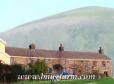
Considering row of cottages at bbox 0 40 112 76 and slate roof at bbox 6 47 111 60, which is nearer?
row of cottages at bbox 0 40 112 76

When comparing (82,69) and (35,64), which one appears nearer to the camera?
(35,64)

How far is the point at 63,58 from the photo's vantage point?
316 ft

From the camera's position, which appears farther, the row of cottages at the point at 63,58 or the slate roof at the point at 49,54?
the slate roof at the point at 49,54

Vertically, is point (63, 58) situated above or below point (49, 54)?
below

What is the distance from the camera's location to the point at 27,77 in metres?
63.3

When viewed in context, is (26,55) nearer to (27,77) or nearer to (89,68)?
(89,68)

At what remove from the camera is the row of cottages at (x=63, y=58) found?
86.8m

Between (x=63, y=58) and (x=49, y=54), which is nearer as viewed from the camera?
(x=49, y=54)

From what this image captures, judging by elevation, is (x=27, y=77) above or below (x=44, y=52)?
below

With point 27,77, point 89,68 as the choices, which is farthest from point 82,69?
point 27,77

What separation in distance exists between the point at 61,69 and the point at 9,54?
12.8m

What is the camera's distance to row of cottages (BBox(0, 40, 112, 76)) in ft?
285

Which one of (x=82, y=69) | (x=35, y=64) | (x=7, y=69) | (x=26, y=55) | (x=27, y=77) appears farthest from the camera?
(x=82, y=69)

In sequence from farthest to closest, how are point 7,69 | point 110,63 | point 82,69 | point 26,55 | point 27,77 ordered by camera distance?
1. point 110,63
2. point 82,69
3. point 26,55
4. point 27,77
5. point 7,69
